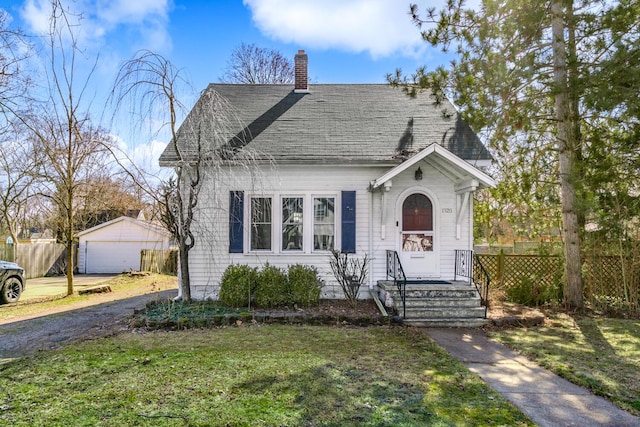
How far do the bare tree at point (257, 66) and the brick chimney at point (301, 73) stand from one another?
14001 mm

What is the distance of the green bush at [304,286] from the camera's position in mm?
8383

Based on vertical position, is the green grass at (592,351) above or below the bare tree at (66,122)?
below

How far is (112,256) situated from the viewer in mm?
20797

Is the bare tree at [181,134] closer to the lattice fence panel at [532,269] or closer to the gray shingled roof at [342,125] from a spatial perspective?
the gray shingled roof at [342,125]

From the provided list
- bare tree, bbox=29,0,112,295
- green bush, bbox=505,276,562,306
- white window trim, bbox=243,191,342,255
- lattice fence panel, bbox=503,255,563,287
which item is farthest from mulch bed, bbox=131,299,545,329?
bare tree, bbox=29,0,112,295

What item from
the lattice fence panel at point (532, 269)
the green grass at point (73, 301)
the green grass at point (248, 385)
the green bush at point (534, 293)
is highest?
the lattice fence panel at point (532, 269)

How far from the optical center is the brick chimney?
39.8 feet

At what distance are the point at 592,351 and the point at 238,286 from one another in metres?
6.41

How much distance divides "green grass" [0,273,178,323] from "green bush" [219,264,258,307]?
3729 mm

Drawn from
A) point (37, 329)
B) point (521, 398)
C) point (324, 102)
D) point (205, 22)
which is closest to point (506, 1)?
point (324, 102)

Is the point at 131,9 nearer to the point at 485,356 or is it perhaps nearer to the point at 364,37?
the point at 364,37

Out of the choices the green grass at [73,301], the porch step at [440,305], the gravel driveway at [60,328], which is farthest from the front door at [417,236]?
the green grass at [73,301]

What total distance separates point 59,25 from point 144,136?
7.68 feet

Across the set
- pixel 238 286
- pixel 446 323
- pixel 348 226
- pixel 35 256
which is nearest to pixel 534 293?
pixel 446 323
